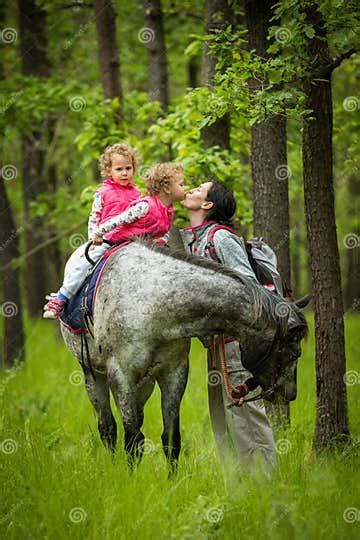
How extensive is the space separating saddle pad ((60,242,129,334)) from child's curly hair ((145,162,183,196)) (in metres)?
0.48

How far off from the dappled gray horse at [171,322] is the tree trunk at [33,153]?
757 centimetres

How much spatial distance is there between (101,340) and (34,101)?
6.08 metres

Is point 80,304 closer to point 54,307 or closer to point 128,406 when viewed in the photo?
point 54,307

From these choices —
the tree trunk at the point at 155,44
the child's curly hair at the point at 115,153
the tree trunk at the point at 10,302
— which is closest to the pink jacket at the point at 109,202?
the child's curly hair at the point at 115,153

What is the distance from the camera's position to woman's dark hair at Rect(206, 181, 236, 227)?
4.94 meters

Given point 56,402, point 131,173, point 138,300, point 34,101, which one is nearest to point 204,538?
point 138,300

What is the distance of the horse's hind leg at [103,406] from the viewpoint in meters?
5.44

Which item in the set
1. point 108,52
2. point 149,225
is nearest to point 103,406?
point 149,225

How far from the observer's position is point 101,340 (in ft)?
15.8

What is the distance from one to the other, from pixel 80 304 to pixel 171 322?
3.30 ft

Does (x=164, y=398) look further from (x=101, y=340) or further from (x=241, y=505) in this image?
(x=241, y=505)

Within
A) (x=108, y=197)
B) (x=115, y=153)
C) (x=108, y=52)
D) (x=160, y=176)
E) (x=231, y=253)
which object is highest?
(x=108, y=52)

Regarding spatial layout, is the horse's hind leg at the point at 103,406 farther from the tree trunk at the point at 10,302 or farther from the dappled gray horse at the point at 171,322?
the tree trunk at the point at 10,302

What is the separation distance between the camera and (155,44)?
9.64 metres
